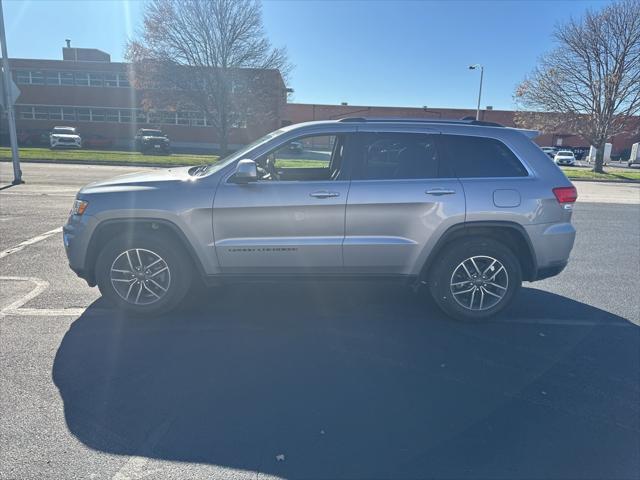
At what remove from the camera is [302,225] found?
12.7 feet

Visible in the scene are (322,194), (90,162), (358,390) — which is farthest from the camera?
(90,162)

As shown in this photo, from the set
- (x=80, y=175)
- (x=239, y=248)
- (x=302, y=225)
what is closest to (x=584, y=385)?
(x=302, y=225)

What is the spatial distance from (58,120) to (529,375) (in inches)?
2029

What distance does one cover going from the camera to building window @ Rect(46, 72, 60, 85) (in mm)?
42312

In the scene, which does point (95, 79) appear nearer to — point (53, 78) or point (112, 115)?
point (112, 115)

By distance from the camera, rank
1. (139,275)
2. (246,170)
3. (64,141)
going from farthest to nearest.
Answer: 1. (64,141)
2. (139,275)
3. (246,170)

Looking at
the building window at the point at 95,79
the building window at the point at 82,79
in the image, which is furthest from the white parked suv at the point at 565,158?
the building window at the point at 82,79

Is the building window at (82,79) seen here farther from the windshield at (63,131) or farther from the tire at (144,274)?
the tire at (144,274)

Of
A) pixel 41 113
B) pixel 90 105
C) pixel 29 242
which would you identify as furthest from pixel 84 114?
pixel 29 242

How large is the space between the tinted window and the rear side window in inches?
7.3

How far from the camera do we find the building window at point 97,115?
1684 inches

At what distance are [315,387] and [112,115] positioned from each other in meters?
47.8

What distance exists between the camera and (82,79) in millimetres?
42250

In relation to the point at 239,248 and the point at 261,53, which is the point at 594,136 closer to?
the point at 261,53
